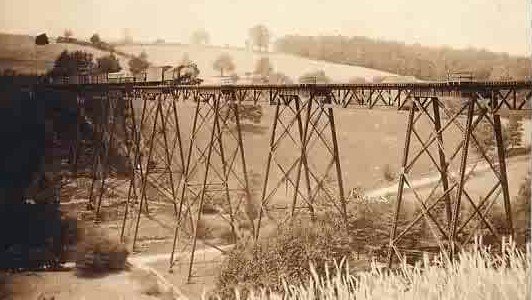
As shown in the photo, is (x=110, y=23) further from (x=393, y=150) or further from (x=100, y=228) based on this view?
(x=393, y=150)

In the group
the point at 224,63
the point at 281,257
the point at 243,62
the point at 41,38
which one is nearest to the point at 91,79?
the point at 224,63

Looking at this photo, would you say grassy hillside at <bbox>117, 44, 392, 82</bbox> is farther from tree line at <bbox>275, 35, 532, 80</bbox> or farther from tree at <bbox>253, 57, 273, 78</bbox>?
tree line at <bbox>275, 35, 532, 80</bbox>

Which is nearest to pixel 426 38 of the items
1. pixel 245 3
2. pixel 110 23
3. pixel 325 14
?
pixel 325 14

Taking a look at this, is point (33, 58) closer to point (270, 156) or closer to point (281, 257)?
point (270, 156)

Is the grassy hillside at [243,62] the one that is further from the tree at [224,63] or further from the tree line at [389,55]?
the tree line at [389,55]

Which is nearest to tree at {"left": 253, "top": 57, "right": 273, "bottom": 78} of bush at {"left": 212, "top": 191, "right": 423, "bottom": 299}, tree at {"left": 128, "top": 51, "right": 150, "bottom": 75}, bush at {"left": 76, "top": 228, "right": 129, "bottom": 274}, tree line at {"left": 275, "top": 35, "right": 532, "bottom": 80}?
tree line at {"left": 275, "top": 35, "right": 532, "bottom": 80}

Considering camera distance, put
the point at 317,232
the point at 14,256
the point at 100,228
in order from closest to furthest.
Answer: the point at 317,232 < the point at 14,256 < the point at 100,228
